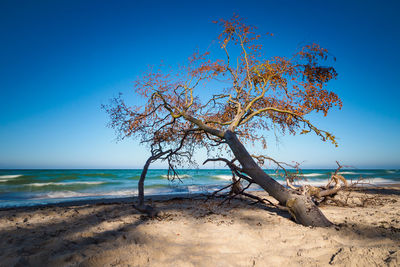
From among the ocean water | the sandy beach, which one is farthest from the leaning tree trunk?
the ocean water

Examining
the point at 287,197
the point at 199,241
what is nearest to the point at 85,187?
the point at 199,241

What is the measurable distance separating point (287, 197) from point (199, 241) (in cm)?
192

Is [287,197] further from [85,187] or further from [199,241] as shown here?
[85,187]

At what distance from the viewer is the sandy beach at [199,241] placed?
247 cm

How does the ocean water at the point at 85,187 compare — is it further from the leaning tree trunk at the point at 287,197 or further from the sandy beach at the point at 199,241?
the sandy beach at the point at 199,241

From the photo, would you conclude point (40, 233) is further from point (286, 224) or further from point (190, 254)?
point (286, 224)

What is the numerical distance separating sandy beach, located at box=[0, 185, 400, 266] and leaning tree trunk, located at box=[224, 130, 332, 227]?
19 centimetres

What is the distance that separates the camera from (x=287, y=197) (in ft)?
13.4

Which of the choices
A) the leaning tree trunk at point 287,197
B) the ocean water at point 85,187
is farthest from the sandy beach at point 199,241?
the ocean water at point 85,187

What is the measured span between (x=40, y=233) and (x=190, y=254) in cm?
268

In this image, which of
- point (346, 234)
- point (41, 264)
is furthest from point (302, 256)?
point (41, 264)

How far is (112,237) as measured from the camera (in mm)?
3314

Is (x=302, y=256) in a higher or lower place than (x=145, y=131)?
lower

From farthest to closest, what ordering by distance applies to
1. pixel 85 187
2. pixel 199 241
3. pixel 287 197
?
pixel 85 187 → pixel 287 197 → pixel 199 241
